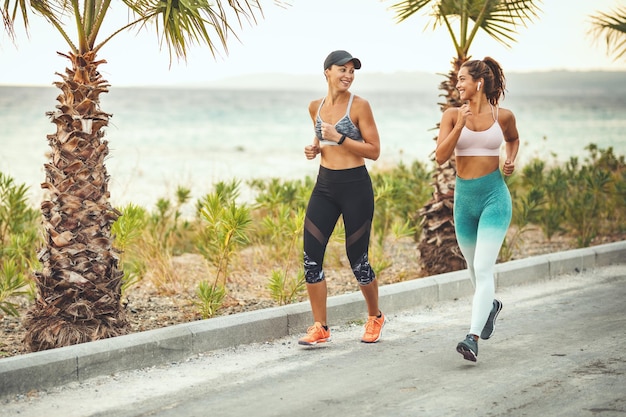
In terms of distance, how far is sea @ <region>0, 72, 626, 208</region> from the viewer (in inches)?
1099

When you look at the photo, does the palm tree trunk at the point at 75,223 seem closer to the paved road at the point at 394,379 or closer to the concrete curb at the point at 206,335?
the concrete curb at the point at 206,335

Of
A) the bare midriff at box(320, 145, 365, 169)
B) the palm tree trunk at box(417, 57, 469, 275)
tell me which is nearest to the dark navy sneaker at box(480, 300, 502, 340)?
the bare midriff at box(320, 145, 365, 169)

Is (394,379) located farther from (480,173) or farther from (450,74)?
(450,74)

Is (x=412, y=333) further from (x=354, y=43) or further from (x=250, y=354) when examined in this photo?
(x=354, y=43)

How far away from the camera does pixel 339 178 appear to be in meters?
6.69

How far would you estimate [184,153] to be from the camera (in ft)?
130

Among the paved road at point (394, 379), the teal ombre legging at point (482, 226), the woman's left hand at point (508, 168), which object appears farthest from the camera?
the woman's left hand at point (508, 168)

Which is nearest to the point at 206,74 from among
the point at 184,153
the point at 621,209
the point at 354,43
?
the point at 354,43

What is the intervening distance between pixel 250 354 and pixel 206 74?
63.1 metres

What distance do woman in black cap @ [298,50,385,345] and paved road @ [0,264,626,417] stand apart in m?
0.48

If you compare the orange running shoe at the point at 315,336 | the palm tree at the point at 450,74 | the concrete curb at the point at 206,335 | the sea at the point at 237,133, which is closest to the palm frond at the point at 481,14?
the palm tree at the point at 450,74

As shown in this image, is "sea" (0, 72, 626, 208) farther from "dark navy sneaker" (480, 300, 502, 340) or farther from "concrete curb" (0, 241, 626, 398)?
"dark navy sneaker" (480, 300, 502, 340)

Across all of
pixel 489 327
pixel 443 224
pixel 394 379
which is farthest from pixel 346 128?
pixel 443 224

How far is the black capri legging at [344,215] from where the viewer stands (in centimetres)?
670
